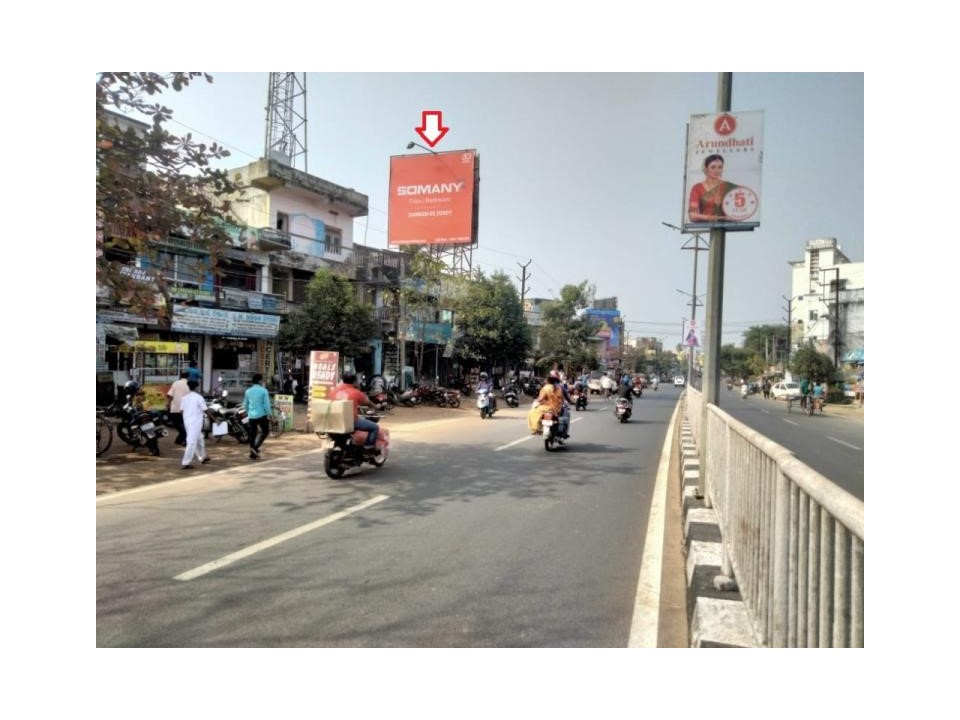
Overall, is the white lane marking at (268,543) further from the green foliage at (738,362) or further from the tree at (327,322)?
the green foliage at (738,362)

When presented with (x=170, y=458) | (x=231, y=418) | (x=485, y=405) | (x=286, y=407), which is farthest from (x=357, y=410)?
(x=485, y=405)

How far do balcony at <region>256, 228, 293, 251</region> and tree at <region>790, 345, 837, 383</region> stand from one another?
23765mm

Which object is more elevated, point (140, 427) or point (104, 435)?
point (140, 427)

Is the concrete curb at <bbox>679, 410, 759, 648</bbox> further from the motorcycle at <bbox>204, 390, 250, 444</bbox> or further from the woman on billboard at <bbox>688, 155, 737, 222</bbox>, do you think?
the motorcycle at <bbox>204, 390, 250, 444</bbox>

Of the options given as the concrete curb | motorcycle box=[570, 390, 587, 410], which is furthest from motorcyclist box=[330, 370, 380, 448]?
motorcycle box=[570, 390, 587, 410]

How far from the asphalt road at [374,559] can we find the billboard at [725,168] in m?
2.91

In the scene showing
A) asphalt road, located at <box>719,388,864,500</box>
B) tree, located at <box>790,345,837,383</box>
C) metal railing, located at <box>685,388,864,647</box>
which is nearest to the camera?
metal railing, located at <box>685,388,864,647</box>

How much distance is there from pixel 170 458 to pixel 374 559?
243 inches

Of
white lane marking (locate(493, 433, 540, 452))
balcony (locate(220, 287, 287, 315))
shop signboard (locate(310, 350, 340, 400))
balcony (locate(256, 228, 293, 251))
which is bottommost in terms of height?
white lane marking (locate(493, 433, 540, 452))

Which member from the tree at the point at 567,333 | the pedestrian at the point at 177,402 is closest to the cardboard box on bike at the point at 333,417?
the pedestrian at the point at 177,402

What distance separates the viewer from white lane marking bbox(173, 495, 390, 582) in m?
3.87

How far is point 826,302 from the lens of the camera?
34469mm

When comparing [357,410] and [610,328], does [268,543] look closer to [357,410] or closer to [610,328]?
[357,410]

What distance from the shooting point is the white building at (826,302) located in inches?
984
